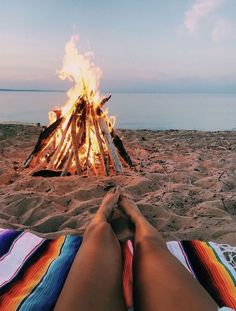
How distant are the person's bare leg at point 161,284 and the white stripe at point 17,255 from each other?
91 cm

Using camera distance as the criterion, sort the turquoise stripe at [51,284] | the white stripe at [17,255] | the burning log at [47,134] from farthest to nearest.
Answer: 1. the burning log at [47,134]
2. the white stripe at [17,255]
3. the turquoise stripe at [51,284]

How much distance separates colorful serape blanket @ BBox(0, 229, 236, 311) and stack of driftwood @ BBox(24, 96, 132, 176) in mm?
2593

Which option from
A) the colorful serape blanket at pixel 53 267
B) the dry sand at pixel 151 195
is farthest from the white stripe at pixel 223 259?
the dry sand at pixel 151 195

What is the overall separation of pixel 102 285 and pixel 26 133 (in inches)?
334

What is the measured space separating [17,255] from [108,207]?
1.04m

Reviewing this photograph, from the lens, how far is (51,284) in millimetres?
2369

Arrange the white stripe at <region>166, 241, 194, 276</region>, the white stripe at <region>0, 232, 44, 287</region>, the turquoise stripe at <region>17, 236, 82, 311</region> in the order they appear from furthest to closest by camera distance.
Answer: the white stripe at <region>166, 241, 194, 276</region>, the white stripe at <region>0, 232, 44, 287</region>, the turquoise stripe at <region>17, 236, 82, 311</region>

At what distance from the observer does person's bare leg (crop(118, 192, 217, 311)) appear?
1.69 m

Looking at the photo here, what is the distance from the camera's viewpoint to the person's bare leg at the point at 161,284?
1.69 m

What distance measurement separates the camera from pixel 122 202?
153 inches

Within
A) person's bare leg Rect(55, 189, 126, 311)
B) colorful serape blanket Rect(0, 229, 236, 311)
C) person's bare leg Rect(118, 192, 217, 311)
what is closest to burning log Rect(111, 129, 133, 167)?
colorful serape blanket Rect(0, 229, 236, 311)

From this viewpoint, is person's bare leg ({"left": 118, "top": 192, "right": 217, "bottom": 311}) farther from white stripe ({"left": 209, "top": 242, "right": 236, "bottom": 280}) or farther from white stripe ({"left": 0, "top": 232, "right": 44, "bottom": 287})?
white stripe ({"left": 0, "top": 232, "right": 44, "bottom": 287})

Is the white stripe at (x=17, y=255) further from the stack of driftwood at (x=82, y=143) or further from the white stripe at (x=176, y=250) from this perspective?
the stack of driftwood at (x=82, y=143)

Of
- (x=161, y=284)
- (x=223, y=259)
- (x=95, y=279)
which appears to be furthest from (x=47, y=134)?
(x=161, y=284)
